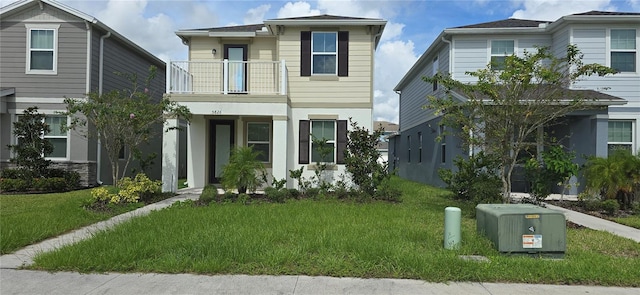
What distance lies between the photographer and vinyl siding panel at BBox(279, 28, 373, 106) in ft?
43.8

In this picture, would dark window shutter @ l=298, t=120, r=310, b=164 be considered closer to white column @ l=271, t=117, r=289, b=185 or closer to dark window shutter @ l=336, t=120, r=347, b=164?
white column @ l=271, t=117, r=289, b=185

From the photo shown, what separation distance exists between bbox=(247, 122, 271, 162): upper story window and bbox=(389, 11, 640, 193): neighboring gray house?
20.4 ft

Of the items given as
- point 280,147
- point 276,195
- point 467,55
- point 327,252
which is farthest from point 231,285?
point 467,55

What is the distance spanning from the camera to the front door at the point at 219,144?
575 inches

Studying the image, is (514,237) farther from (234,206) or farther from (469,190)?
(234,206)

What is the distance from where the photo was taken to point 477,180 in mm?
10773

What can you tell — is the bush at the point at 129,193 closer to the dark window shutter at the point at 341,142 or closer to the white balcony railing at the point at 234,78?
the white balcony railing at the point at 234,78

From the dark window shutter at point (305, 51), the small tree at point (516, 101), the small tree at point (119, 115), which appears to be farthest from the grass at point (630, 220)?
the small tree at point (119, 115)

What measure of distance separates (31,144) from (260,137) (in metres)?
7.27

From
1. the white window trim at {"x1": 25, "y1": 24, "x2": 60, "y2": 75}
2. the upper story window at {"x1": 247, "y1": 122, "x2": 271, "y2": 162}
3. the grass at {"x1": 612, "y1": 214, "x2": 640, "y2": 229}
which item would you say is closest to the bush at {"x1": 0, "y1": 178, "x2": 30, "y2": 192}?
the white window trim at {"x1": 25, "y1": 24, "x2": 60, "y2": 75}

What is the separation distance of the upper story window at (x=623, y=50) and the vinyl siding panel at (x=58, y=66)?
743 inches

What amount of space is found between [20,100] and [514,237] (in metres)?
16.1

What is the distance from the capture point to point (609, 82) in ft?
47.2

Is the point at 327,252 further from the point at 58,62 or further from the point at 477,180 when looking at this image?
the point at 58,62
